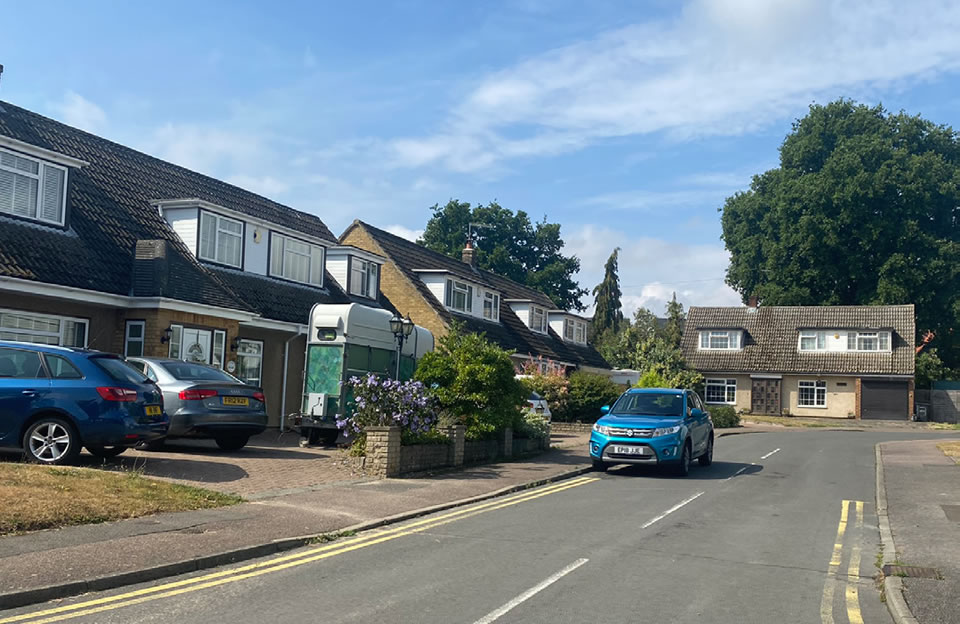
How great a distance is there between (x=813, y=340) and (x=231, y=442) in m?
47.2

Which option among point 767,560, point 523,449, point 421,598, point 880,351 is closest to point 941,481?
point 523,449

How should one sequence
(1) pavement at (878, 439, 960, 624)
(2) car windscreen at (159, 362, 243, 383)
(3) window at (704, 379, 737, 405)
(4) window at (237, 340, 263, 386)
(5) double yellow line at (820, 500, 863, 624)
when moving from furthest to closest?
(3) window at (704, 379, 737, 405) → (4) window at (237, 340, 263, 386) → (2) car windscreen at (159, 362, 243, 383) → (1) pavement at (878, 439, 960, 624) → (5) double yellow line at (820, 500, 863, 624)

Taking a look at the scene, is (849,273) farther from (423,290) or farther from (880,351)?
(423,290)

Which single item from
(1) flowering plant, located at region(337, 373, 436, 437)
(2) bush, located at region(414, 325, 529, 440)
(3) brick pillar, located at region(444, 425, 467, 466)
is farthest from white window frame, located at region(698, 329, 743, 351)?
(1) flowering plant, located at region(337, 373, 436, 437)

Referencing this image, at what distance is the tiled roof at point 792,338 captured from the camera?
178 feet

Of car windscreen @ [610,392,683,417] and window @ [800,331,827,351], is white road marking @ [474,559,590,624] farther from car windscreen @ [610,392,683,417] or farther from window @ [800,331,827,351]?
window @ [800,331,827,351]

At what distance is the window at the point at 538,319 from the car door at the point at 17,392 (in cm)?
3394

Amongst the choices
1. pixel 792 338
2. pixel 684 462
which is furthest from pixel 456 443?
pixel 792 338

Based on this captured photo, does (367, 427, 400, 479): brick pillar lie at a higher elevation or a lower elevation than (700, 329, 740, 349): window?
lower

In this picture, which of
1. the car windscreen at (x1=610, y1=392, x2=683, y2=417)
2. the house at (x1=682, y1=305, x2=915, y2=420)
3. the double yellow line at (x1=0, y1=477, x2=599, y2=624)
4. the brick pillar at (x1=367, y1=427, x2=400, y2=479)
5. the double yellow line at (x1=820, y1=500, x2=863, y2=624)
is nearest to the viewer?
the double yellow line at (x1=0, y1=477, x2=599, y2=624)

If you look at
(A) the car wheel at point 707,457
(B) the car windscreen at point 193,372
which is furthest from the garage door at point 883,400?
(B) the car windscreen at point 193,372

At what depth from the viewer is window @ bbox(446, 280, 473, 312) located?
37547mm

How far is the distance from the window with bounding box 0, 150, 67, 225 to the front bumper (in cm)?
1278

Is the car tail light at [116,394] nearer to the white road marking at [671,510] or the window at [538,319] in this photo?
the white road marking at [671,510]
